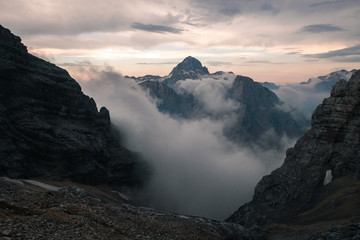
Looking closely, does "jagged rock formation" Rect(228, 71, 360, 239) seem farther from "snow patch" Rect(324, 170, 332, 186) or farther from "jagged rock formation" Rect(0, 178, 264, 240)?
"jagged rock formation" Rect(0, 178, 264, 240)

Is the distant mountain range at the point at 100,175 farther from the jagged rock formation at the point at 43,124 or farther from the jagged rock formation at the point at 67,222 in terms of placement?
the jagged rock formation at the point at 43,124

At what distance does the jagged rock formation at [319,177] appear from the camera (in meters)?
91.8

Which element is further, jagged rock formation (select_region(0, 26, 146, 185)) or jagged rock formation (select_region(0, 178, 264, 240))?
jagged rock formation (select_region(0, 26, 146, 185))

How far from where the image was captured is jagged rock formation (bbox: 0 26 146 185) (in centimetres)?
12681

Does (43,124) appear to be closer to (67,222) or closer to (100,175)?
(100,175)

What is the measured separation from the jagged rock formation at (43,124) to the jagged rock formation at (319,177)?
279 feet

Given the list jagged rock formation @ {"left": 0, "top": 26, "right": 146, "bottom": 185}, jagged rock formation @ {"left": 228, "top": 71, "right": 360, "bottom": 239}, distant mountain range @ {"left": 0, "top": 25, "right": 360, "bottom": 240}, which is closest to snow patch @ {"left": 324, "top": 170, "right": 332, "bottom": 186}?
distant mountain range @ {"left": 0, "top": 25, "right": 360, "bottom": 240}

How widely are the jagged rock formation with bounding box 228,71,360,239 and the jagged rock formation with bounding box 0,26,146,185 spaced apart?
8489 cm

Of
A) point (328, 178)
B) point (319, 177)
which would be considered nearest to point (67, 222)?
point (319, 177)

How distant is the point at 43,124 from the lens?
14388 cm

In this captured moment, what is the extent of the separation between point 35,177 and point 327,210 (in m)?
116

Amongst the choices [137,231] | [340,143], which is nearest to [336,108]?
[340,143]

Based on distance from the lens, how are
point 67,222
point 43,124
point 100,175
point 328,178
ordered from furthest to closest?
point 100,175, point 43,124, point 328,178, point 67,222

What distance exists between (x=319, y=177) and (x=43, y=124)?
130131mm
